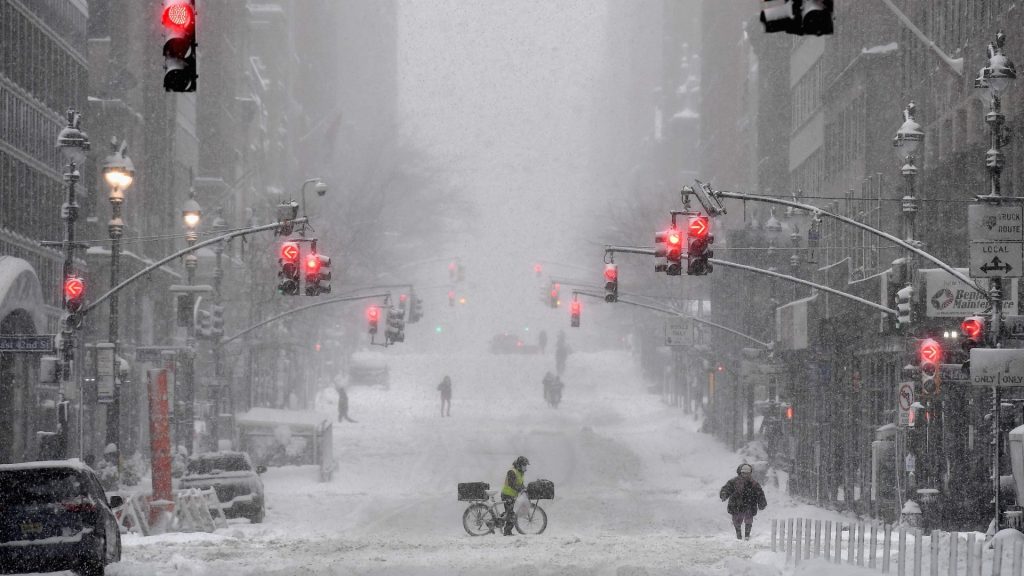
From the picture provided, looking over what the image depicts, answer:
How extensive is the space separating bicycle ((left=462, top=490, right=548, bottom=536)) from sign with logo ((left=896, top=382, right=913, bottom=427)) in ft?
24.2

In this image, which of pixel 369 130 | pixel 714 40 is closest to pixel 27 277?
pixel 714 40

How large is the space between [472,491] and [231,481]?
255 inches

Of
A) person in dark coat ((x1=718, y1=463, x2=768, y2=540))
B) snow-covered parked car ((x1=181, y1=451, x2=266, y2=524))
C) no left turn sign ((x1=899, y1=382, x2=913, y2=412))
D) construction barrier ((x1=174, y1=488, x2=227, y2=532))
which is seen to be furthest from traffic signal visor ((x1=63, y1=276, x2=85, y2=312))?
no left turn sign ((x1=899, y1=382, x2=913, y2=412))

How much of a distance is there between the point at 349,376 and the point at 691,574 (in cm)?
7379

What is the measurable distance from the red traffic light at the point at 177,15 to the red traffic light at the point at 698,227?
17956mm

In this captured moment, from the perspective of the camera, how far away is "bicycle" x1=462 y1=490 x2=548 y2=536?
3375cm

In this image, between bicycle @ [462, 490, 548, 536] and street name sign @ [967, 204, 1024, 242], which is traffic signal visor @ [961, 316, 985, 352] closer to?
street name sign @ [967, 204, 1024, 242]

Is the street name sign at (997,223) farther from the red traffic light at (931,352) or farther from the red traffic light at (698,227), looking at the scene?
the red traffic light at (698,227)

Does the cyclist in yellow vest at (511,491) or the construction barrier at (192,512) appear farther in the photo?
the construction barrier at (192,512)

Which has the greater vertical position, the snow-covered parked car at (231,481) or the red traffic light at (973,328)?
the red traffic light at (973,328)

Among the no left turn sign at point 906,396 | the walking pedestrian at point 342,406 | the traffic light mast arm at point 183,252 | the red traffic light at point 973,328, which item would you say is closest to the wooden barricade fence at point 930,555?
the red traffic light at point 973,328

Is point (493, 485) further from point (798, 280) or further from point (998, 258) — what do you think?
point (998, 258)

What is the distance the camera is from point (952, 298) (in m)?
30.5

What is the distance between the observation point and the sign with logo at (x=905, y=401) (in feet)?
100
